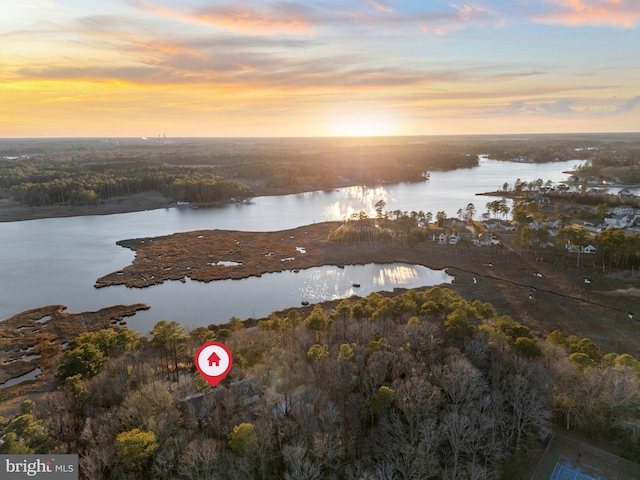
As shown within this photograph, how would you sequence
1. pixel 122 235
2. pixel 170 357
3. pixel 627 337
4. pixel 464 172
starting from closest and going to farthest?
pixel 170 357
pixel 627 337
pixel 122 235
pixel 464 172

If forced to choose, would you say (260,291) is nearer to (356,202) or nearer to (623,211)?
(356,202)

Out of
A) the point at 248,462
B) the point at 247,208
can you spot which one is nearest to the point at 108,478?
the point at 248,462

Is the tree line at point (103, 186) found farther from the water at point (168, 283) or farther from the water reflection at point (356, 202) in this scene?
the water reflection at point (356, 202)

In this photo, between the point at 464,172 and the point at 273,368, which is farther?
the point at 464,172

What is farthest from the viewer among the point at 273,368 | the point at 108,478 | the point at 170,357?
the point at 170,357

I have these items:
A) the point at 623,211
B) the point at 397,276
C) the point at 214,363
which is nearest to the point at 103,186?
the point at 397,276

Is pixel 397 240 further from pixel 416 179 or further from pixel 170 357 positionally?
pixel 416 179

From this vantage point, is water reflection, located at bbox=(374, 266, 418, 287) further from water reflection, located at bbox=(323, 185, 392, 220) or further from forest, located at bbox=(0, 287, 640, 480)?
water reflection, located at bbox=(323, 185, 392, 220)
